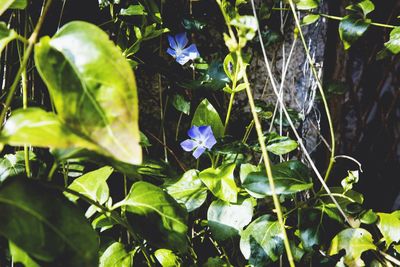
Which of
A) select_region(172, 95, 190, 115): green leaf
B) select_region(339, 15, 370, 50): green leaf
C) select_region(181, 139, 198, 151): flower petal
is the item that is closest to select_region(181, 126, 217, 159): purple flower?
select_region(181, 139, 198, 151): flower petal

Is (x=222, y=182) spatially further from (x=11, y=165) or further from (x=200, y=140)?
(x=11, y=165)

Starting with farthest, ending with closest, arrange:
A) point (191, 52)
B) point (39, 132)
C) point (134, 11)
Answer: point (191, 52) → point (134, 11) → point (39, 132)

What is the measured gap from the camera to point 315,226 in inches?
31.1

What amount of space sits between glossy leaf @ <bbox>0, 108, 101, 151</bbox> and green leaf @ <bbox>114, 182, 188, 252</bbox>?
0.24 meters

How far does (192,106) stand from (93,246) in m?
0.65

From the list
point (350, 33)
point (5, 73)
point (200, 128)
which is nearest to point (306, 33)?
point (350, 33)

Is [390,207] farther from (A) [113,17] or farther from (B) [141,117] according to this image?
(A) [113,17]

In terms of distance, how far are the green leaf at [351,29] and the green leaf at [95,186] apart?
0.54 meters

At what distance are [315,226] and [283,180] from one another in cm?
12

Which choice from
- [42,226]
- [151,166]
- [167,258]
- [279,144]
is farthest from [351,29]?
[42,226]

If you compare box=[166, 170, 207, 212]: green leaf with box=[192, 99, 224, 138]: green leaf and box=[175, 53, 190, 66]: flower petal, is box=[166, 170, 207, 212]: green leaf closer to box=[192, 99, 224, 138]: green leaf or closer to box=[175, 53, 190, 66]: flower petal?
box=[192, 99, 224, 138]: green leaf

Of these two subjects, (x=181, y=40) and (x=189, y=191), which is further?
(x=181, y=40)

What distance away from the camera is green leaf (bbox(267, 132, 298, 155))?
81cm

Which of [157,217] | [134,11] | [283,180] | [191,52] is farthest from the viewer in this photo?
[191,52]
